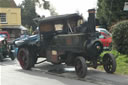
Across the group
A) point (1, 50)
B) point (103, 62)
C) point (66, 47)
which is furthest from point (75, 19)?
point (1, 50)

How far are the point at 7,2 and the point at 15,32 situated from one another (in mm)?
5501

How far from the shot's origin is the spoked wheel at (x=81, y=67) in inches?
296

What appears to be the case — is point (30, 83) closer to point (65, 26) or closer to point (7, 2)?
point (65, 26)

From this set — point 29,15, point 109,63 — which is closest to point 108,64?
point 109,63

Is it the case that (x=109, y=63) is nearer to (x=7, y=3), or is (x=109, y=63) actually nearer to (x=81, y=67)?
(x=81, y=67)

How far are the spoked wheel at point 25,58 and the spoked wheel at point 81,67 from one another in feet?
9.34

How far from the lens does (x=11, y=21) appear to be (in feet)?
124

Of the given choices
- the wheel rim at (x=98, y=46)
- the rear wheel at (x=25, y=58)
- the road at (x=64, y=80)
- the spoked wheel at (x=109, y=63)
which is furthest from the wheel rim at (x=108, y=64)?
the rear wheel at (x=25, y=58)

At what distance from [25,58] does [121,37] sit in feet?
15.6

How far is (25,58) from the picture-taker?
10.3 m

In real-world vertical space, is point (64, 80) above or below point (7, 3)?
below

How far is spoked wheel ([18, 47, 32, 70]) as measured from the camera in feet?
32.8

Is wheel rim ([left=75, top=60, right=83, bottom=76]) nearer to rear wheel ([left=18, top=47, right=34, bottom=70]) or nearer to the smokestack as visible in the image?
the smokestack

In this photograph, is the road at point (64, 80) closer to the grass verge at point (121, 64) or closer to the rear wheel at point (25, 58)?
the grass verge at point (121, 64)
